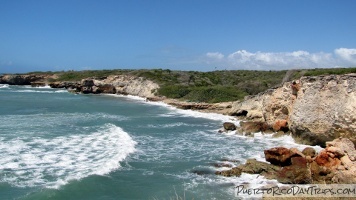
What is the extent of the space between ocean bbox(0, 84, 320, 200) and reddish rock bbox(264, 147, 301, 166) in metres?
1.45

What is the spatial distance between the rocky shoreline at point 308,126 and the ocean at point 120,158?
3.81ft

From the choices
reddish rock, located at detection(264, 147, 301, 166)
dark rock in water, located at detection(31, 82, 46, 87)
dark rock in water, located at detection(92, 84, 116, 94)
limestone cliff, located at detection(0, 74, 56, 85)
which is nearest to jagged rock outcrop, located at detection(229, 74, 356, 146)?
reddish rock, located at detection(264, 147, 301, 166)

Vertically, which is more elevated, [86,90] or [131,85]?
[131,85]

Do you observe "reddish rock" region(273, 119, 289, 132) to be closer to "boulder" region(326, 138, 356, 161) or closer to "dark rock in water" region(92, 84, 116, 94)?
"boulder" region(326, 138, 356, 161)

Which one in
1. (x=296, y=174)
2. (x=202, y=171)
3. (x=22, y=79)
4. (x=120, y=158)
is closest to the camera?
(x=296, y=174)

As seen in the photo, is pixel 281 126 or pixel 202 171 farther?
pixel 281 126

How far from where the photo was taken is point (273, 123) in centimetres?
2856

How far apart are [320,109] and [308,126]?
1363mm

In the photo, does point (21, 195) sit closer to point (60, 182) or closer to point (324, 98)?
point (60, 182)

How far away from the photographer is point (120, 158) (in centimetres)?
1906

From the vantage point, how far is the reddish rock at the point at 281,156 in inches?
676

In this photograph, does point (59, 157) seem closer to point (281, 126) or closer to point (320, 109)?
point (320, 109)

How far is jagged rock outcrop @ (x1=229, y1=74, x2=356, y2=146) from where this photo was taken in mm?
20247

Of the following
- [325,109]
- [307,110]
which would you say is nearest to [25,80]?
[307,110]
